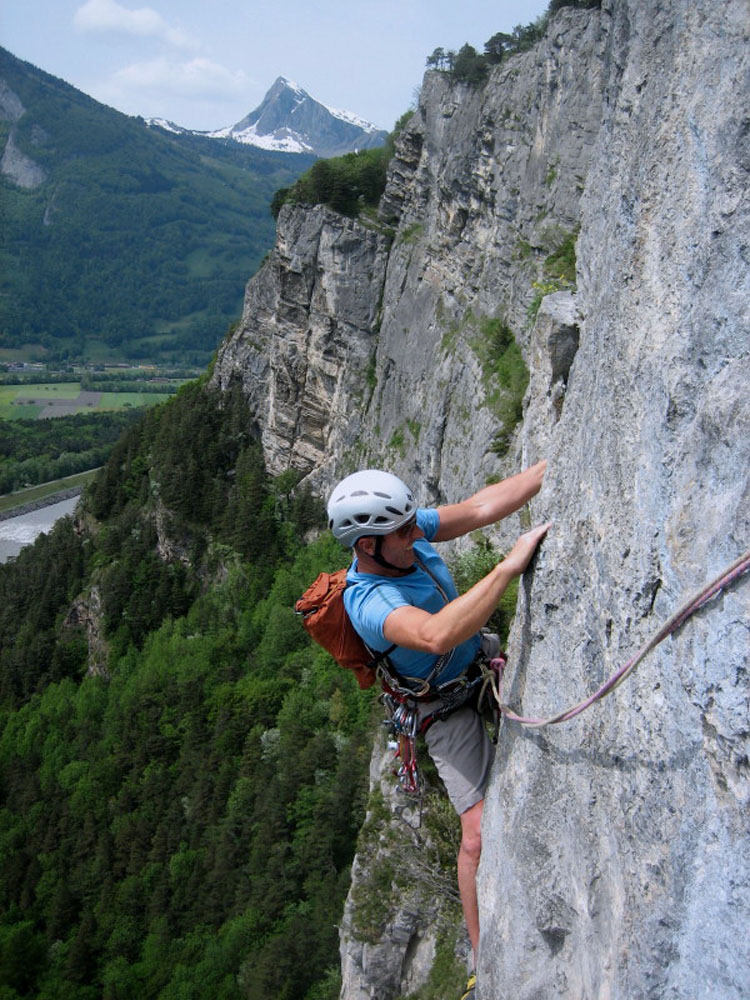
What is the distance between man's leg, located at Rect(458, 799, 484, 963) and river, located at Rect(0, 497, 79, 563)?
10151 cm

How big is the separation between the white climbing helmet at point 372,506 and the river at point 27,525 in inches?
4011

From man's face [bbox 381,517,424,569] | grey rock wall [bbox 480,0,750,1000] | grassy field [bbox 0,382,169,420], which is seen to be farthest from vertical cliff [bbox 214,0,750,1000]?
grassy field [bbox 0,382,169,420]

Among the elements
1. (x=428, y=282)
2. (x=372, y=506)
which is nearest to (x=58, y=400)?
(x=428, y=282)

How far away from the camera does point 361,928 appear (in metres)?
12.2

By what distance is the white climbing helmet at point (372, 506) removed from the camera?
4.98 metres

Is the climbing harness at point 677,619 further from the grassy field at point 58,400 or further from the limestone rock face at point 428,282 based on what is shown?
the grassy field at point 58,400

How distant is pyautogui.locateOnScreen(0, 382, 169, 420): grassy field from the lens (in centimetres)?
15912

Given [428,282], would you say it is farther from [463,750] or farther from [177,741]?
[463,750]

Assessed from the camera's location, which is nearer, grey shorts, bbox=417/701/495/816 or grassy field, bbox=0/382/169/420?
grey shorts, bbox=417/701/495/816

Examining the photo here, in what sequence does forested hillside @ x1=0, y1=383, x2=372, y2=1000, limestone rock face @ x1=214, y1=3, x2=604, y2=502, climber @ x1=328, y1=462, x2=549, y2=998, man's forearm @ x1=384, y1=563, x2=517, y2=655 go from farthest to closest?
forested hillside @ x1=0, y1=383, x2=372, y2=1000 < limestone rock face @ x1=214, y1=3, x2=604, y2=502 < climber @ x1=328, y1=462, x2=549, y2=998 < man's forearm @ x1=384, y1=563, x2=517, y2=655

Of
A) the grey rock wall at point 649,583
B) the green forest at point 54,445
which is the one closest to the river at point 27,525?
the green forest at point 54,445

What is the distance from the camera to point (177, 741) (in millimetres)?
46750

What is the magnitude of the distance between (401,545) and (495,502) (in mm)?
692

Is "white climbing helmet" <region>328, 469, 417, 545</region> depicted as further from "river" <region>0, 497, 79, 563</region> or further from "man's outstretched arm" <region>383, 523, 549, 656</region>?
"river" <region>0, 497, 79, 563</region>
